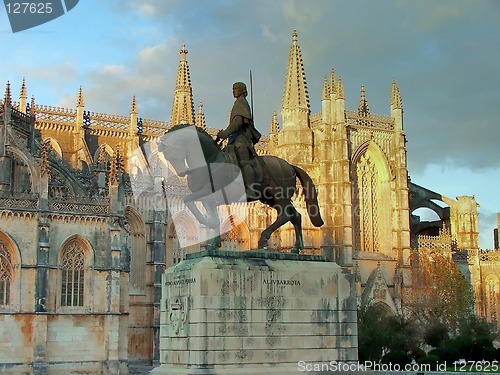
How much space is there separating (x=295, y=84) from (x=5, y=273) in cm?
3087

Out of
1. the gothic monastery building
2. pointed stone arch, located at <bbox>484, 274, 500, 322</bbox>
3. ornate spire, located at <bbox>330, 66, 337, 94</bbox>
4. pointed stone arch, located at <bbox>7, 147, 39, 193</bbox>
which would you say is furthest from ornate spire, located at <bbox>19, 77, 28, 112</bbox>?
pointed stone arch, located at <bbox>484, 274, 500, 322</bbox>

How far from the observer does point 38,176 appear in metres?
44.0

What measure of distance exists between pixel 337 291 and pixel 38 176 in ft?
96.6

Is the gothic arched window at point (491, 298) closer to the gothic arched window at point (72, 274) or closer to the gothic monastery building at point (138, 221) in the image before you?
the gothic monastery building at point (138, 221)

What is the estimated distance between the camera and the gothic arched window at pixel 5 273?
4153cm

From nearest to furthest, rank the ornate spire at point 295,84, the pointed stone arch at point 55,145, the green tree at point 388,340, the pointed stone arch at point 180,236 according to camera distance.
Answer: the green tree at point 388,340 < the pointed stone arch at point 180,236 < the pointed stone arch at point 55,145 < the ornate spire at point 295,84

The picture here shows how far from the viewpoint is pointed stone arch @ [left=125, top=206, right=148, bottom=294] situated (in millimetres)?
51875

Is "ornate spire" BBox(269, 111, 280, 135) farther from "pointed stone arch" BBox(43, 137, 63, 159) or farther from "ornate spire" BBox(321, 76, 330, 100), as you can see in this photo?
"pointed stone arch" BBox(43, 137, 63, 159)

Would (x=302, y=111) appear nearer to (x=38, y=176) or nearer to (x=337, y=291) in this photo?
(x=38, y=176)

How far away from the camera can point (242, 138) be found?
1827cm

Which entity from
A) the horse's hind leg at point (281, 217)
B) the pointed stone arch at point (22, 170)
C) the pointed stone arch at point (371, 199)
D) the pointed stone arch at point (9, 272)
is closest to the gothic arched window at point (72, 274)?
the pointed stone arch at point (9, 272)

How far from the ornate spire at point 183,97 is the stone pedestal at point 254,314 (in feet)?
143

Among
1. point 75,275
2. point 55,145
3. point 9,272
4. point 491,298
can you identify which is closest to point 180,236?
point 75,275

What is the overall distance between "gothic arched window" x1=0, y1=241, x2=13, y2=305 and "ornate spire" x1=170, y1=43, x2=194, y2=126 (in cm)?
2174
